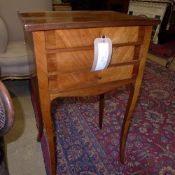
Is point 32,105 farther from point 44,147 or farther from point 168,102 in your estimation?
point 168,102

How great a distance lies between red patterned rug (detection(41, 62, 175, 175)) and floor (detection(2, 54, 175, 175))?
59 mm

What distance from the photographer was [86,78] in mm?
760

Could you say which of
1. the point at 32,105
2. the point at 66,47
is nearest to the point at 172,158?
the point at 66,47

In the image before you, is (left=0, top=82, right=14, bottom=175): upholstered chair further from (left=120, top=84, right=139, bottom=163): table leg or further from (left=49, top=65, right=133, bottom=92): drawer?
(left=120, top=84, right=139, bottom=163): table leg

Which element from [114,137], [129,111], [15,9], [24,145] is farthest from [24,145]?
[15,9]

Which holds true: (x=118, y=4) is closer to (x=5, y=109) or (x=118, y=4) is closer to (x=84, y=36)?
(x=84, y=36)

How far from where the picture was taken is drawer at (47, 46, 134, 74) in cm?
66

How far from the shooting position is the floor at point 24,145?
108 centimetres

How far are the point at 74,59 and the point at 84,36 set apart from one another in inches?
3.4

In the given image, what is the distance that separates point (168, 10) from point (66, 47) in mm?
3117

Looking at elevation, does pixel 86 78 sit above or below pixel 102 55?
below

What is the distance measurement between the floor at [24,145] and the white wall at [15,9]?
0.68m

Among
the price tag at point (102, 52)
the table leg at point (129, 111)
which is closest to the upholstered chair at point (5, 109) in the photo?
the price tag at point (102, 52)

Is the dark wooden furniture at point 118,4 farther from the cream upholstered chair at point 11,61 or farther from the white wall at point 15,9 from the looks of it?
the cream upholstered chair at point 11,61
